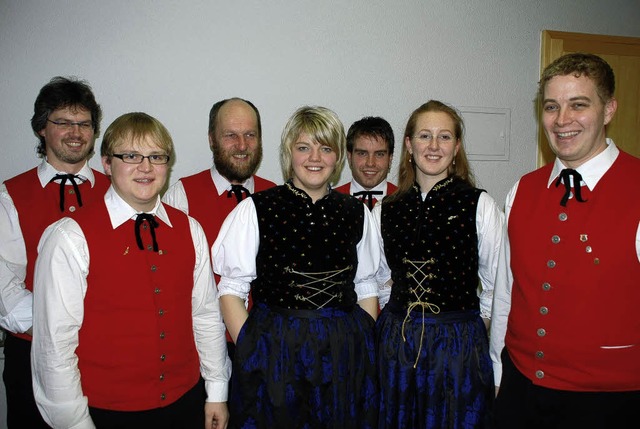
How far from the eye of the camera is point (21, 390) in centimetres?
195

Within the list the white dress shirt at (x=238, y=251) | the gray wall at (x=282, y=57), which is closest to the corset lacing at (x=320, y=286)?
the white dress shirt at (x=238, y=251)

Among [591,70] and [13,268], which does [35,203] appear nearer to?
[13,268]

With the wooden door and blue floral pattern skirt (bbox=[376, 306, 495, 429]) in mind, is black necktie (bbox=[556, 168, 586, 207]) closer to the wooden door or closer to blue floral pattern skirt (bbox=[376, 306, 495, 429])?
blue floral pattern skirt (bbox=[376, 306, 495, 429])

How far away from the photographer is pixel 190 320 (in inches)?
66.6

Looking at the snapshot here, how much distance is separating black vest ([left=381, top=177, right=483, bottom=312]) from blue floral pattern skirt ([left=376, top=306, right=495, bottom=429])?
0.24 feet

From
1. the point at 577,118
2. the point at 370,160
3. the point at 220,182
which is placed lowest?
the point at 220,182

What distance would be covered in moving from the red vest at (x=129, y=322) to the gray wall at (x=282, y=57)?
50.3 inches

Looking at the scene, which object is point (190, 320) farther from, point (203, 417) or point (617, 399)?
point (617, 399)

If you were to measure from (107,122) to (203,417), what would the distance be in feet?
5.47

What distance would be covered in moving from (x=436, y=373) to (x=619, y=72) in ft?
9.27

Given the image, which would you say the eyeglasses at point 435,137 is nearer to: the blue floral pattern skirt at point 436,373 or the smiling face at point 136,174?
the blue floral pattern skirt at point 436,373

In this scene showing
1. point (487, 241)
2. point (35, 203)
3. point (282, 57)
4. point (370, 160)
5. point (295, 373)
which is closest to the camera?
point (295, 373)

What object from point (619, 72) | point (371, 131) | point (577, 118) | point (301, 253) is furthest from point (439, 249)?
point (619, 72)

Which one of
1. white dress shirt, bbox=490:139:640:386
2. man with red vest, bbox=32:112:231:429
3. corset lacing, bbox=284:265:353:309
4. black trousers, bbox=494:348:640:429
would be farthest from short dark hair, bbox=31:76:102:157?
black trousers, bbox=494:348:640:429
